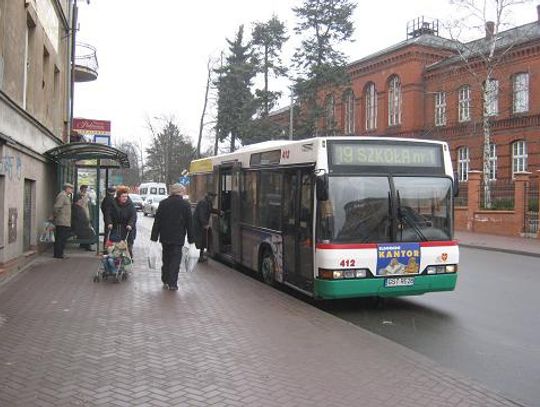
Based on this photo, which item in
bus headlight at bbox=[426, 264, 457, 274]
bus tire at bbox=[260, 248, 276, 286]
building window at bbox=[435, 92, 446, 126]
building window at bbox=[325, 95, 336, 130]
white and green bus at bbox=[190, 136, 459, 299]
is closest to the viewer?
white and green bus at bbox=[190, 136, 459, 299]

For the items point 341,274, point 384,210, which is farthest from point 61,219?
point 384,210

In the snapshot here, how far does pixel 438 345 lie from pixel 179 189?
516 cm

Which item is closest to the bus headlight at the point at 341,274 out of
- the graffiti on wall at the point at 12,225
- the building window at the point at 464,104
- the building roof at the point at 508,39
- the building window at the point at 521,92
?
the graffiti on wall at the point at 12,225

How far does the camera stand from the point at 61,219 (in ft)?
45.8

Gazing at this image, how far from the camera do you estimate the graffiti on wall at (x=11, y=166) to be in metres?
10.1

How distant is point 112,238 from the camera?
1187 cm

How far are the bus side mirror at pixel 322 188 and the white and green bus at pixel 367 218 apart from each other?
0.02 meters

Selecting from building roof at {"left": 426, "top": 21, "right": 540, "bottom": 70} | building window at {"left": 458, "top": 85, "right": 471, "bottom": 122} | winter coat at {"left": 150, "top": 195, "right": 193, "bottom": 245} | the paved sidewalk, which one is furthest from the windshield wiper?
building window at {"left": 458, "top": 85, "right": 471, "bottom": 122}

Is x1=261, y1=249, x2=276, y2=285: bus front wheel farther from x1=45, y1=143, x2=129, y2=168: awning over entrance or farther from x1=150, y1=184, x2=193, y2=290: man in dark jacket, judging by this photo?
x1=45, y1=143, x2=129, y2=168: awning over entrance

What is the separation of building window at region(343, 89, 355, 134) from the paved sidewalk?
26755mm

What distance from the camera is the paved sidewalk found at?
68.5 ft

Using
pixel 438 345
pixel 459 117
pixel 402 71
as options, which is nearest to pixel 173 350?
pixel 438 345

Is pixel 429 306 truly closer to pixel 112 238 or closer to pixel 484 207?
pixel 112 238

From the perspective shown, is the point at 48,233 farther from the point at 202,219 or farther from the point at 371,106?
the point at 371,106
